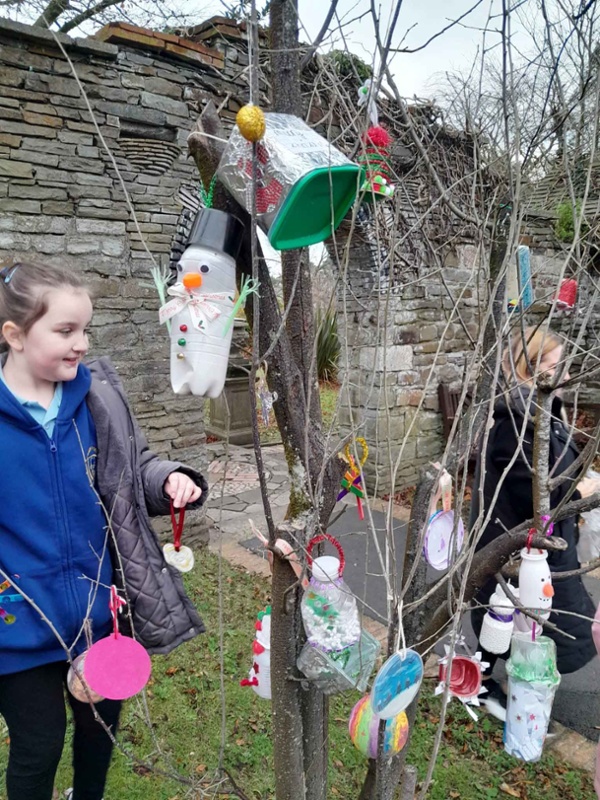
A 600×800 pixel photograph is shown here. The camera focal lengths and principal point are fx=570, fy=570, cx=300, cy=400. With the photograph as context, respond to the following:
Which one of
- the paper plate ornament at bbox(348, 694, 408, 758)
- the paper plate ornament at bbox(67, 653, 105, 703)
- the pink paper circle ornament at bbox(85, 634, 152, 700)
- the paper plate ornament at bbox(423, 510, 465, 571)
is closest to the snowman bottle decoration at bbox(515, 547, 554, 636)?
the paper plate ornament at bbox(423, 510, 465, 571)

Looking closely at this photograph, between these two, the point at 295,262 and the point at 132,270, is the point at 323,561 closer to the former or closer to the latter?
the point at 295,262

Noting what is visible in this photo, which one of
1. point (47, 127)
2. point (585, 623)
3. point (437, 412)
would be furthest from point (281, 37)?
Result: point (437, 412)

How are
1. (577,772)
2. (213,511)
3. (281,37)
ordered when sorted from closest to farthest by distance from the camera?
(281,37) → (577,772) → (213,511)

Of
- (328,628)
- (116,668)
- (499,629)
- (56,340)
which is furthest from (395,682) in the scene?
(499,629)

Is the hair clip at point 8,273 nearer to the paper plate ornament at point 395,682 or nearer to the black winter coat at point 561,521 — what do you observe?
the paper plate ornament at point 395,682

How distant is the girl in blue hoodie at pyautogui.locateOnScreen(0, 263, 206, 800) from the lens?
131 cm

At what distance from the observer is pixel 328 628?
1.20 meters

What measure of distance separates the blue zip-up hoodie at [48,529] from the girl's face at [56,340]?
81 millimetres

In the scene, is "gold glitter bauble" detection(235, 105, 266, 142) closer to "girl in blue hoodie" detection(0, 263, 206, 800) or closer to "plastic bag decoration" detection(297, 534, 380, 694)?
"girl in blue hoodie" detection(0, 263, 206, 800)

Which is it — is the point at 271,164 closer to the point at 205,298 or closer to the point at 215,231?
the point at 215,231

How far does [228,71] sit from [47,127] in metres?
1.37

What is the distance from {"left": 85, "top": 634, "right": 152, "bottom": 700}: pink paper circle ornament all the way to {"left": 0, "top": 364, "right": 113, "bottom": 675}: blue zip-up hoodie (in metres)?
0.12

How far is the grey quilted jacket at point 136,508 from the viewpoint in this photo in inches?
56.3

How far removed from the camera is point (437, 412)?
228 inches
